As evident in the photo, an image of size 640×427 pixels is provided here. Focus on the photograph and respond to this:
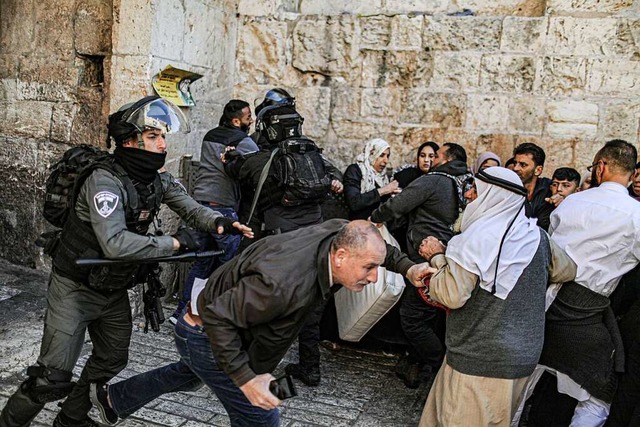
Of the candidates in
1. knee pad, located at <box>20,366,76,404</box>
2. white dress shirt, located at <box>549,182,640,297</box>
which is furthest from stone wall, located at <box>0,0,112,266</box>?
white dress shirt, located at <box>549,182,640,297</box>

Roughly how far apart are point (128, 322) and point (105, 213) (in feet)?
2.57

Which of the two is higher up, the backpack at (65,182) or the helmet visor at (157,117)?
the helmet visor at (157,117)

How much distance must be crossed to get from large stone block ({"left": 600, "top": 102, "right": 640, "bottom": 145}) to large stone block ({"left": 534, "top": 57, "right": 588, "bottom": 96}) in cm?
32

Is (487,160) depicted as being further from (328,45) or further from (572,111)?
(328,45)

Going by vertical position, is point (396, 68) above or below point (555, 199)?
above

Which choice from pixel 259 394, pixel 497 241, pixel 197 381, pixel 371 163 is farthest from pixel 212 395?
pixel 371 163

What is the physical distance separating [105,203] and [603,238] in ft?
8.61

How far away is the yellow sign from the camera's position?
5.92 meters

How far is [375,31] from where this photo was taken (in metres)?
6.66

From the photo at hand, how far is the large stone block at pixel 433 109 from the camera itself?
654cm

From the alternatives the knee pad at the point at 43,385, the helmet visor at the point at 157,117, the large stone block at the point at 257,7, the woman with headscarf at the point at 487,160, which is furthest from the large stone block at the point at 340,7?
the knee pad at the point at 43,385

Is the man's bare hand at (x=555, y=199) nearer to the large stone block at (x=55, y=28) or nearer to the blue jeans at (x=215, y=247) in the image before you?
the blue jeans at (x=215, y=247)

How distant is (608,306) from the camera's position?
3801mm

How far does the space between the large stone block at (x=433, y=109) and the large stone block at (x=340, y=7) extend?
904 mm
